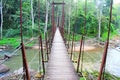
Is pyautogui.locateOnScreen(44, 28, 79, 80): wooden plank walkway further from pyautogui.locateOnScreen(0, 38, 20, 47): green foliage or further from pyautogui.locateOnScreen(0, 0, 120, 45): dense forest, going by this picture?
pyautogui.locateOnScreen(0, 0, 120, 45): dense forest

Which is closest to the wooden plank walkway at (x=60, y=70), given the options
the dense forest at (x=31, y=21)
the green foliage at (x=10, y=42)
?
the green foliage at (x=10, y=42)

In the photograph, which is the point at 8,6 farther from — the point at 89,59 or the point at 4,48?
the point at 89,59

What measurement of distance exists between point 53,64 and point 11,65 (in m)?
6.07

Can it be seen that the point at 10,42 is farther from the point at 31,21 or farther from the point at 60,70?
the point at 60,70

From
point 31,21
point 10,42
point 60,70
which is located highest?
point 31,21

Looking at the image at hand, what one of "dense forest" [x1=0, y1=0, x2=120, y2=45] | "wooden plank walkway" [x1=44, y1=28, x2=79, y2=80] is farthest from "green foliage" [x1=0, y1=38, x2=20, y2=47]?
"wooden plank walkway" [x1=44, y1=28, x2=79, y2=80]

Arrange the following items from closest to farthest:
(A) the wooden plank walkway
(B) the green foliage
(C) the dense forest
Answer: (A) the wooden plank walkway, (B) the green foliage, (C) the dense forest

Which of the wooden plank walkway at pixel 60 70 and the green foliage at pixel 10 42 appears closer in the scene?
the wooden plank walkway at pixel 60 70

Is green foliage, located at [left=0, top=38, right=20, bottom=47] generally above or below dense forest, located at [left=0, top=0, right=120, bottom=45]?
below

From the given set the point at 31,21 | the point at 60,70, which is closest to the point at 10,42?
the point at 31,21

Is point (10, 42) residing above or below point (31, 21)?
below

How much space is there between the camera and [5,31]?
1680 cm

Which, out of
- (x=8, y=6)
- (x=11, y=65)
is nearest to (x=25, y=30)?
(x=8, y=6)

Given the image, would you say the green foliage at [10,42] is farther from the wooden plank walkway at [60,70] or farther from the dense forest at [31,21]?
the wooden plank walkway at [60,70]
